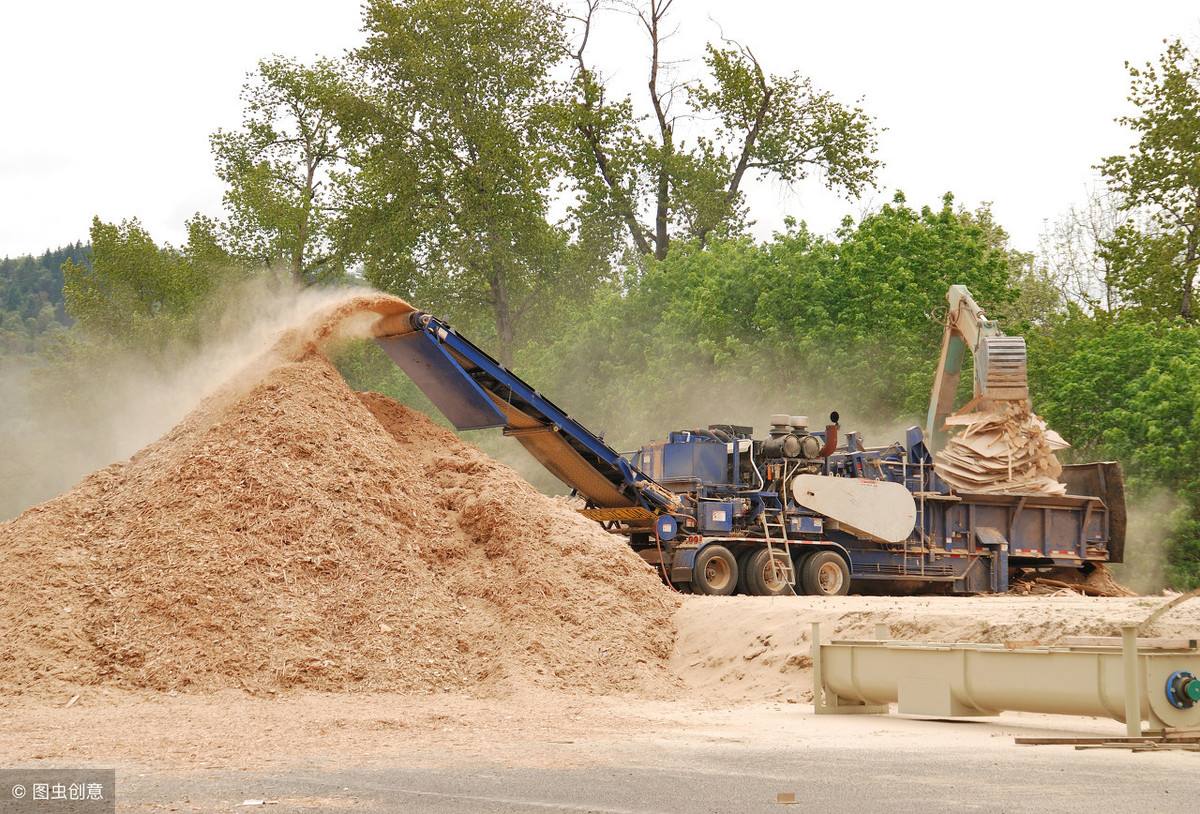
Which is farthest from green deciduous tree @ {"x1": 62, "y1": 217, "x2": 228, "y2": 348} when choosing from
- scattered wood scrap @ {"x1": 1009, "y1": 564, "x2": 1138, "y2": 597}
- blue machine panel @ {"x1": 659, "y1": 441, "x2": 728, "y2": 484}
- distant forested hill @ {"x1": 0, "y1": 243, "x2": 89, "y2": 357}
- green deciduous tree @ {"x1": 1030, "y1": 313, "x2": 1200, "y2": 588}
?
distant forested hill @ {"x1": 0, "y1": 243, "x2": 89, "y2": 357}

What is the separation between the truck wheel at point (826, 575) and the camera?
17.7 metres

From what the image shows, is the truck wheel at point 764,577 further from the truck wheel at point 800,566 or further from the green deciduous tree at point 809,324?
the green deciduous tree at point 809,324

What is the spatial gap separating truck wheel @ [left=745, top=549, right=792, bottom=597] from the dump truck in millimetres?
21

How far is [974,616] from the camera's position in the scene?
38.7 feet

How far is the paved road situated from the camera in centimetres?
625

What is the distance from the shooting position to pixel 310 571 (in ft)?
37.1

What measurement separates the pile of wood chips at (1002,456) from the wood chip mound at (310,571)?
800 centimetres

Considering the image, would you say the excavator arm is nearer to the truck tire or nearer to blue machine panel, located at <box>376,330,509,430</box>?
the truck tire

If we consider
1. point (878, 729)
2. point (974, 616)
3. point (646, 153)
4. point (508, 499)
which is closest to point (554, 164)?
point (646, 153)

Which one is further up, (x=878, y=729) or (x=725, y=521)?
(x=725, y=521)

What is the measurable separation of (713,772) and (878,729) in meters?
2.36

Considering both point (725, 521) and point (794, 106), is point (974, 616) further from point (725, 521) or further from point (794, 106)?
point (794, 106)

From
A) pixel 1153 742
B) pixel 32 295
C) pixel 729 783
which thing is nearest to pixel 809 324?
pixel 1153 742

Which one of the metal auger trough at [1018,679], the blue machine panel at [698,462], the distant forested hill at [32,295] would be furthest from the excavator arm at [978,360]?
the distant forested hill at [32,295]
